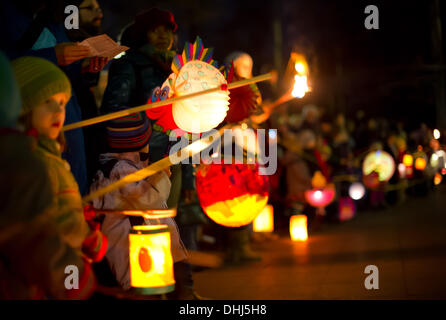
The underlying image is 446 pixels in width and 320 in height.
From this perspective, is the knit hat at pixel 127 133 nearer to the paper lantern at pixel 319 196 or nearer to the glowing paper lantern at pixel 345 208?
the paper lantern at pixel 319 196

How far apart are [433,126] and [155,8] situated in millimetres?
4759

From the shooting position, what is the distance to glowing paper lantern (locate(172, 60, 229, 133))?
3.75m

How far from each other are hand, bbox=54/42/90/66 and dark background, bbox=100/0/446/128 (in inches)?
63.9

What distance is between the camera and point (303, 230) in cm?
856

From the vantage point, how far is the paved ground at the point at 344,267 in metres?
5.48

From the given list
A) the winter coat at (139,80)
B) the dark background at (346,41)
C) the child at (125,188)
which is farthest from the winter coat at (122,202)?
the dark background at (346,41)

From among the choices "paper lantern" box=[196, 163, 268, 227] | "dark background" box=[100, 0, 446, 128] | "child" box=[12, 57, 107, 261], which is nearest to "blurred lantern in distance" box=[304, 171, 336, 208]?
"dark background" box=[100, 0, 446, 128]

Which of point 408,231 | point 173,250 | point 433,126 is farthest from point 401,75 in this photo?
point 173,250

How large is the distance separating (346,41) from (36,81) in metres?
16.2

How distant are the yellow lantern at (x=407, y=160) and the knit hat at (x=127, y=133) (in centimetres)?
926

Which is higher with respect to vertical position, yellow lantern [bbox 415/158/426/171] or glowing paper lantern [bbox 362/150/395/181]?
yellow lantern [bbox 415/158/426/171]

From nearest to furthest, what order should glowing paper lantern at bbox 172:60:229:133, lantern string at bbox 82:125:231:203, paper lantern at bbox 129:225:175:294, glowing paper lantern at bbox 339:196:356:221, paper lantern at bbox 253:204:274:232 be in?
lantern string at bbox 82:125:231:203 → paper lantern at bbox 129:225:175:294 → glowing paper lantern at bbox 172:60:229:133 → paper lantern at bbox 253:204:274:232 → glowing paper lantern at bbox 339:196:356:221

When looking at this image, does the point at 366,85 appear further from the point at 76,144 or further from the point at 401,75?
the point at 76,144

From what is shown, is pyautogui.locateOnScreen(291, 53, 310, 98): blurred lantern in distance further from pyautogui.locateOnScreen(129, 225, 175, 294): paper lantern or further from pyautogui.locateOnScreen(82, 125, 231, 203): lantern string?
pyautogui.locateOnScreen(129, 225, 175, 294): paper lantern
